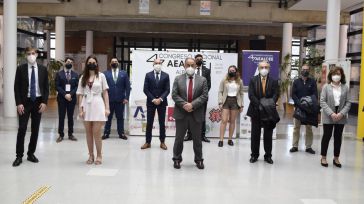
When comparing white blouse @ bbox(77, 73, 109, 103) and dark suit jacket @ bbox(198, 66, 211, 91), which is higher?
dark suit jacket @ bbox(198, 66, 211, 91)

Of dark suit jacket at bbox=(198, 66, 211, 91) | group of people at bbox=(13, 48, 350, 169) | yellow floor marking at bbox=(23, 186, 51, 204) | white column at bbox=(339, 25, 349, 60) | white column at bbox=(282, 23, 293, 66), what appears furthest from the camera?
white column at bbox=(282, 23, 293, 66)

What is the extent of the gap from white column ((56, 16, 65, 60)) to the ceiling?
9.01 meters

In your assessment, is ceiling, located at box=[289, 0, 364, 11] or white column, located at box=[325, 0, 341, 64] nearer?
white column, located at box=[325, 0, 341, 64]

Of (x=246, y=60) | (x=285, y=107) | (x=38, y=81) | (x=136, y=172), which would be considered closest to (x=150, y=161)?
(x=136, y=172)

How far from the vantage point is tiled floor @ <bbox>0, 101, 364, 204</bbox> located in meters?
5.18

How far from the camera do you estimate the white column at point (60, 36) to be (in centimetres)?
1830

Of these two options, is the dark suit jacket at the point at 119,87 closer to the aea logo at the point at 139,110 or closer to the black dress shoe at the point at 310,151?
the aea logo at the point at 139,110

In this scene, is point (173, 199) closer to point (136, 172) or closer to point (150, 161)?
point (136, 172)

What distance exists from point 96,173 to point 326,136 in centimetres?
355

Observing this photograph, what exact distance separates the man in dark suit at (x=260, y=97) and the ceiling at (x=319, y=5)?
9238 mm

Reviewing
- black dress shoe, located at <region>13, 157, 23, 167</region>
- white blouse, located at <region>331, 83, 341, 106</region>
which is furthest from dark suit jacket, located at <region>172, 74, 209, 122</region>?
black dress shoe, located at <region>13, 157, 23, 167</region>

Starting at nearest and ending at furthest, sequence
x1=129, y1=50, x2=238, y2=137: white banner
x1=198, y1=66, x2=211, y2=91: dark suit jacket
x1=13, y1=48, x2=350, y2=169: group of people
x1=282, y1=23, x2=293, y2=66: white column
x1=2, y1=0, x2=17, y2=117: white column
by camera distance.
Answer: x1=13, y1=48, x2=350, y2=169: group of people < x1=198, y1=66, x2=211, y2=91: dark suit jacket < x1=129, y1=50, x2=238, y2=137: white banner < x1=2, y1=0, x2=17, y2=117: white column < x1=282, y1=23, x2=293, y2=66: white column

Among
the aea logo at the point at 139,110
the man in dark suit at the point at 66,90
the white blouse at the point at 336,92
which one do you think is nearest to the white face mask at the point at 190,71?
the white blouse at the point at 336,92

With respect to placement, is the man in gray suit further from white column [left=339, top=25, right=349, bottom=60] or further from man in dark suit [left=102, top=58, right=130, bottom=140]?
white column [left=339, top=25, right=349, bottom=60]
